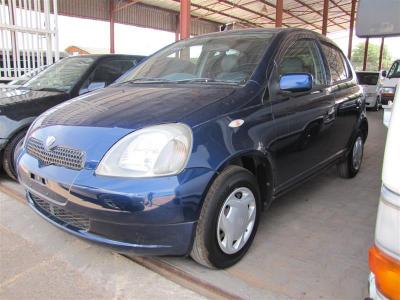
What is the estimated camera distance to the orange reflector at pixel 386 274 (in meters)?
1.31

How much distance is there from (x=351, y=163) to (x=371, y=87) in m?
10.4

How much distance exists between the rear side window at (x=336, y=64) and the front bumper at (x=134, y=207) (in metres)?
2.30

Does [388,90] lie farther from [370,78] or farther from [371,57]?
[371,57]

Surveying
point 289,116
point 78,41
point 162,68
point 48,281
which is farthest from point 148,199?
point 78,41

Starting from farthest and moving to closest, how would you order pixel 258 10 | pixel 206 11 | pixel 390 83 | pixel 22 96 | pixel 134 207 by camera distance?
1. pixel 258 10
2. pixel 206 11
3. pixel 390 83
4. pixel 22 96
5. pixel 134 207

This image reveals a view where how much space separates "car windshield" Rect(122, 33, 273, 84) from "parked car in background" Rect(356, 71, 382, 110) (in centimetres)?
1139

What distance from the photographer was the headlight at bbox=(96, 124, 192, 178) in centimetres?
212

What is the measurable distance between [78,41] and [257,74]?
2964 cm

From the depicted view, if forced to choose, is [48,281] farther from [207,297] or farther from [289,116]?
[289,116]

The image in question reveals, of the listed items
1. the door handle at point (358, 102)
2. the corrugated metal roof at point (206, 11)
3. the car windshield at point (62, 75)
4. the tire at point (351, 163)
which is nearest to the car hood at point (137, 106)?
the car windshield at point (62, 75)

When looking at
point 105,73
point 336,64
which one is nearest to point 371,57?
point 336,64

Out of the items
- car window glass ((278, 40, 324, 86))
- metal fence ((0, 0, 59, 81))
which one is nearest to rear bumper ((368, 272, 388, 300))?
car window glass ((278, 40, 324, 86))

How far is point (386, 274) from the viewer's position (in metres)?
1.34

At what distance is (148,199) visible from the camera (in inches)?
81.2
